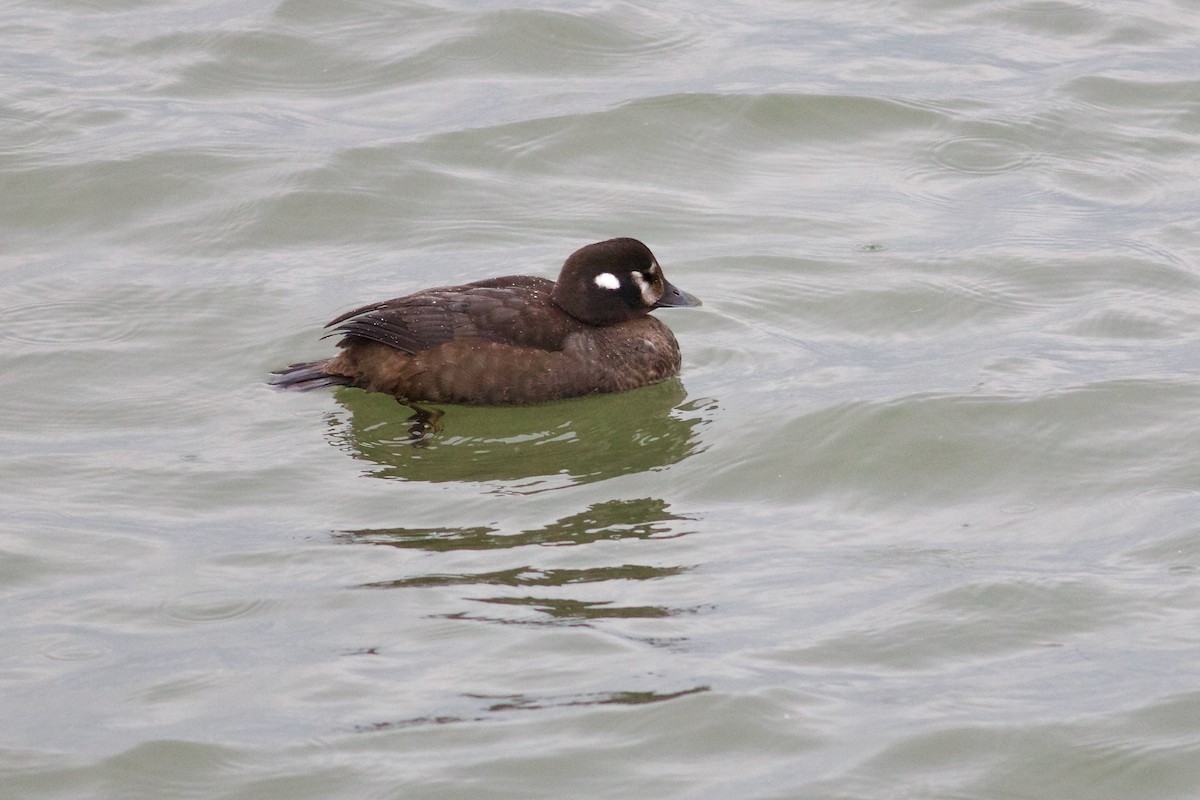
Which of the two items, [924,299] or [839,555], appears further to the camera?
[924,299]

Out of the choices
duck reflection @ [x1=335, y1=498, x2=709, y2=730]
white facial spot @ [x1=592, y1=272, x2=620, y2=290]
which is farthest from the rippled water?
white facial spot @ [x1=592, y1=272, x2=620, y2=290]

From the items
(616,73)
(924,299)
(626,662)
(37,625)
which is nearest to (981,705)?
(626,662)

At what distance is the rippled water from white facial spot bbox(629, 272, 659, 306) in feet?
1.36

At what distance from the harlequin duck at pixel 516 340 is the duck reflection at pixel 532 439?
0.30ft

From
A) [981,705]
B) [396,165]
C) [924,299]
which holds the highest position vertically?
[396,165]

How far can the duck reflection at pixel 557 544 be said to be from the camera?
20.5 ft

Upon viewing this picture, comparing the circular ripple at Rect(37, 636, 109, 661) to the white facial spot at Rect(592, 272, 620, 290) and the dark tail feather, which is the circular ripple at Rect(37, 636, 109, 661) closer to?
the dark tail feather

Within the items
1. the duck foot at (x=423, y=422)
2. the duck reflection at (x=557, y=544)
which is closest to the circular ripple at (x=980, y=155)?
the duck foot at (x=423, y=422)

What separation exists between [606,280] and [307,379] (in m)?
1.48

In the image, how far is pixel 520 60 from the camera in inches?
507

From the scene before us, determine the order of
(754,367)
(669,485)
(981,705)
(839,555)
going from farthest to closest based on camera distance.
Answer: (754,367) < (669,485) < (839,555) < (981,705)

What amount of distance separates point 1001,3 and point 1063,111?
6.91 feet

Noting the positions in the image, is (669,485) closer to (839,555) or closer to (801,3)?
(839,555)

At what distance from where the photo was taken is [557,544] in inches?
267
